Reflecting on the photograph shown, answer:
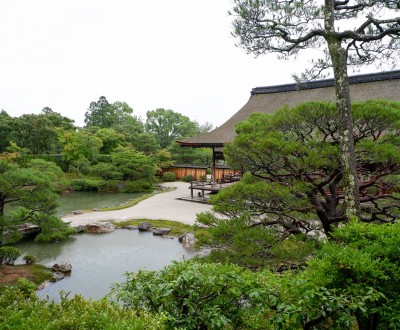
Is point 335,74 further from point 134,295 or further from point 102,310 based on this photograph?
point 102,310

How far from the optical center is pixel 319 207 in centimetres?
458

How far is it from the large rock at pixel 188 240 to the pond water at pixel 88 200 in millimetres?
6158

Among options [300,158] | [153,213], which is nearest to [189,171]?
[153,213]

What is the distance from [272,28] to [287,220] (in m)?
2.74

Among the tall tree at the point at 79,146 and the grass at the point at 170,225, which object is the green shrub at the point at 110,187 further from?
the grass at the point at 170,225

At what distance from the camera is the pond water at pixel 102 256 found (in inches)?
256

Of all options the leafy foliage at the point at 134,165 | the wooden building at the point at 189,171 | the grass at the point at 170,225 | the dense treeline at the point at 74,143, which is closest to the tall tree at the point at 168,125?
the dense treeline at the point at 74,143

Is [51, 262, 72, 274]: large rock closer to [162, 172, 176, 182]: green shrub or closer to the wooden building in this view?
the wooden building

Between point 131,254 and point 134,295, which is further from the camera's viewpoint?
point 131,254

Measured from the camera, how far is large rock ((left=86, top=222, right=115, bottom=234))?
34.4 ft

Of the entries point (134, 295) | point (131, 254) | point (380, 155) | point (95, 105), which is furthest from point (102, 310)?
point (95, 105)

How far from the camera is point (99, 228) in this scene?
10.5 m

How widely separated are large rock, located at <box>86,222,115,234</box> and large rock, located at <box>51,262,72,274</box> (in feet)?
10.3

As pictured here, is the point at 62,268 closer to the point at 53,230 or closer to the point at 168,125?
the point at 53,230
